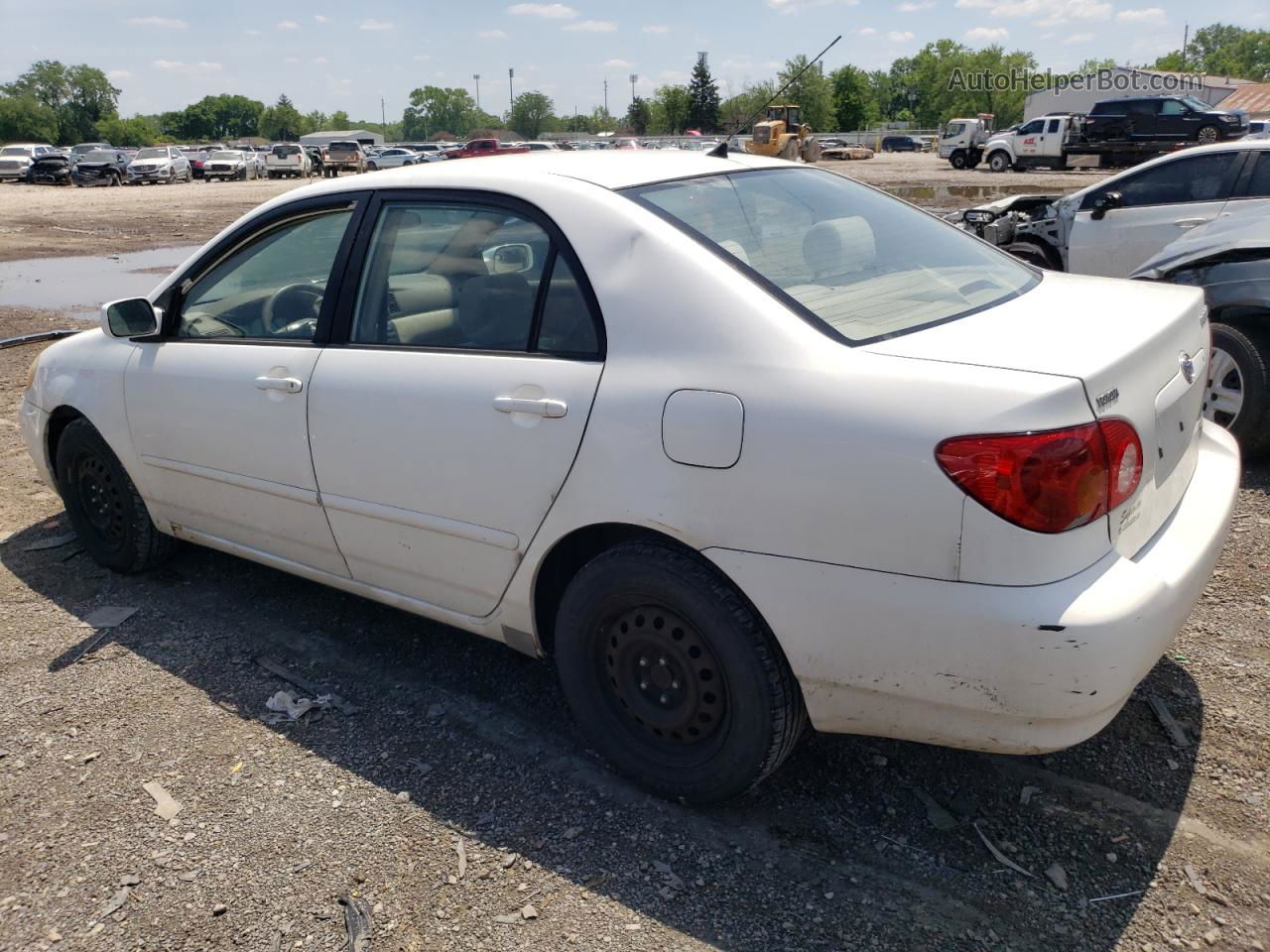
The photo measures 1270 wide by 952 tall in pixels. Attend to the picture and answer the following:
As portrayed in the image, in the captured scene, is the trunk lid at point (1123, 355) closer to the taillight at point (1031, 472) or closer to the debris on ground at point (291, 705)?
the taillight at point (1031, 472)

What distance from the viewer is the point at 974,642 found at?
7.46 ft

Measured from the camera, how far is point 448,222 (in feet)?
10.9

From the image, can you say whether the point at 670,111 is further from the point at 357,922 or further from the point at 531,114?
the point at 357,922

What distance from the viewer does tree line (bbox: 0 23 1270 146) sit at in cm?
10512

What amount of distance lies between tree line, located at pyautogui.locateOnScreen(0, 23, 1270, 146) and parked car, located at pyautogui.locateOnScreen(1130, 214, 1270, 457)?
2888 inches

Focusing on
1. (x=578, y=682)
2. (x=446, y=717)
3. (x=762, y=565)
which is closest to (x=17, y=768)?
(x=446, y=717)

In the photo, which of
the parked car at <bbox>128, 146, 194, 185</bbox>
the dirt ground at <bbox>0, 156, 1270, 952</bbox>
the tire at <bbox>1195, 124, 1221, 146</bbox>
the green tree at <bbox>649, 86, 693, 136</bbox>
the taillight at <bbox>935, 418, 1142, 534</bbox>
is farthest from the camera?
the green tree at <bbox>649, 86, 693, 136</bbox>

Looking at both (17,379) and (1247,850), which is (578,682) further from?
(17,379)

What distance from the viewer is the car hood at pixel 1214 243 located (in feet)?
17.6

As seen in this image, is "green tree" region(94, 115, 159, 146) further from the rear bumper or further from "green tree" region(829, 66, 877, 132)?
the rear bumper

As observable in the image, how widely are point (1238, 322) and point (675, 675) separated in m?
4.10

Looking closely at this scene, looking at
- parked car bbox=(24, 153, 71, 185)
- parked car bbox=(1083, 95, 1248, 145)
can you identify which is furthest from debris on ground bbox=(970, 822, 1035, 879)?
parked car bbox=(24, 153, 71, 185)

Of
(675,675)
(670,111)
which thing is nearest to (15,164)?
(675,675)

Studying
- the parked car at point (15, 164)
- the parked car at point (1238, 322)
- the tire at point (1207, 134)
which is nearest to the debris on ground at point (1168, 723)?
the parked car at point (1238, 322)
